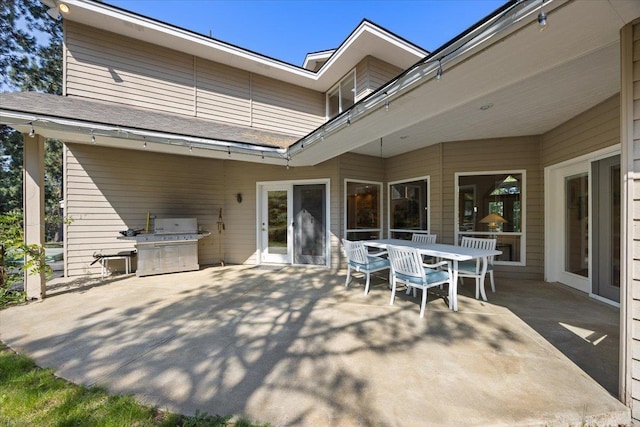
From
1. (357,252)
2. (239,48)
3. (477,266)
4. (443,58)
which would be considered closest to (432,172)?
(477,266)

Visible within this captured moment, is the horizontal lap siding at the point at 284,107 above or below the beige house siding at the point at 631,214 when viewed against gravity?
above

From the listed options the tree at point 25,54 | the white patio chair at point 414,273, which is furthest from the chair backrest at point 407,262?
the tree at point 25,54

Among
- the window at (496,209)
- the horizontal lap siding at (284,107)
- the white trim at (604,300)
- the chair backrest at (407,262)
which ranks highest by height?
the horizontal lap siding at (284,107)

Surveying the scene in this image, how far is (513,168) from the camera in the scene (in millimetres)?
5164

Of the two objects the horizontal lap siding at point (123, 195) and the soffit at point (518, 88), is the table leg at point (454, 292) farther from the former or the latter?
the horizontal lap siding at point (123, 195)

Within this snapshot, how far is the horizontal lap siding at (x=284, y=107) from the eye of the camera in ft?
22.3

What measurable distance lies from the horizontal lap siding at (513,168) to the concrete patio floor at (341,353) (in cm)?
105

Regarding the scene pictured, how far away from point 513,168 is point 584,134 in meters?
1.23

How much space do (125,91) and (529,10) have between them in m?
6.97

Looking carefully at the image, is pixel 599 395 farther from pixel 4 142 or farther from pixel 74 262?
pixel 4 142

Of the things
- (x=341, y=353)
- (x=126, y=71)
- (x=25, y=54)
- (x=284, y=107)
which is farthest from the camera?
(x=25, y=54)

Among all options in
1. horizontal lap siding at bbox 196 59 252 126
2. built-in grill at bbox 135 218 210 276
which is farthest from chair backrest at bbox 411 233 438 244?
horizontal lap siding at bbox 196 59 252 126

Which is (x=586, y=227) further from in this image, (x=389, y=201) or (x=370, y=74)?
(x=370, y=74)

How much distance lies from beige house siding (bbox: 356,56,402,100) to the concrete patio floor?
4412 millimetres
